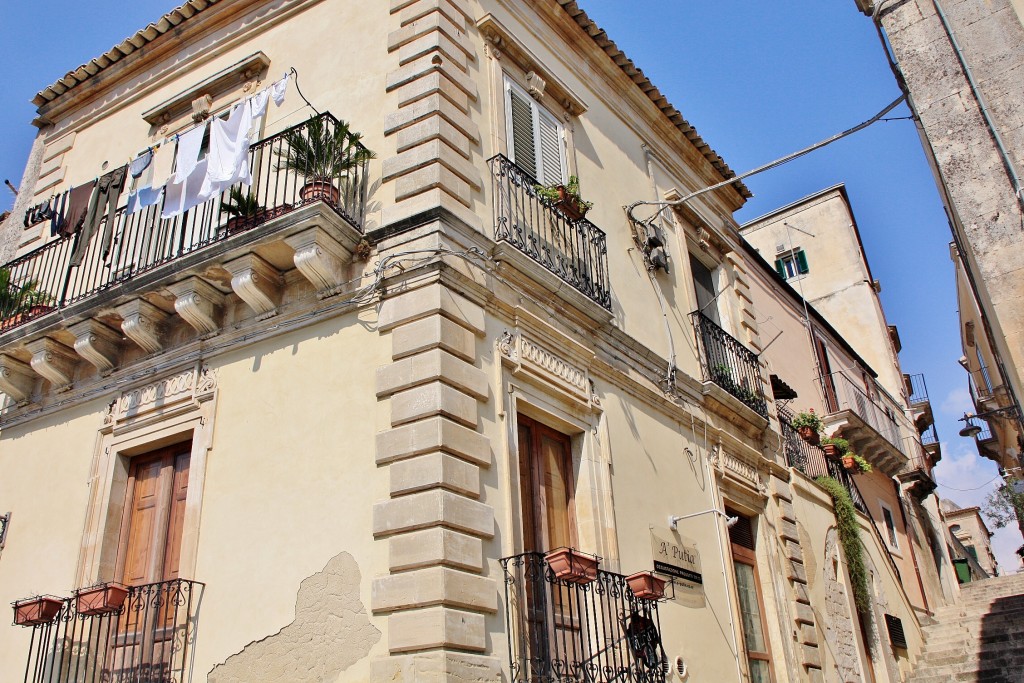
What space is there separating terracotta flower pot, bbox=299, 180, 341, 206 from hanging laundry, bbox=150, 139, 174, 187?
3323 mm

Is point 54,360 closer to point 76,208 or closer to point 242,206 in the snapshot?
point 76,208

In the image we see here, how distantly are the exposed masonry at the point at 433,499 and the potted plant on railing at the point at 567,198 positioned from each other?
2.32 m

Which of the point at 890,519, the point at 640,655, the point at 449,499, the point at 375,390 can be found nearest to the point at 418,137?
the point at 375,390

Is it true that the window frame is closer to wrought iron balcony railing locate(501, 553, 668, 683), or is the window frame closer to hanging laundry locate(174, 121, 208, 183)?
hanging laundry locate(174, 121, 208, 183)

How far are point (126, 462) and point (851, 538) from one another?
1202 centimetres

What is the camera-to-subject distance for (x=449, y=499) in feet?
21.7

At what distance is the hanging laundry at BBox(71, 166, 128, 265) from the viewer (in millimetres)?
10141

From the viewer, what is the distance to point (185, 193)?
9008mm

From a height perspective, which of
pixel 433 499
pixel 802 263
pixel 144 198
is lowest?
pixel 433 499

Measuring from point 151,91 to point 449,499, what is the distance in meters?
7.89

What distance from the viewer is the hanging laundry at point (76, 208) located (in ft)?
34.6

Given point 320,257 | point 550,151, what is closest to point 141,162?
point 320,257

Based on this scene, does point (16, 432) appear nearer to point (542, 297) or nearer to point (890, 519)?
point (542, 297)

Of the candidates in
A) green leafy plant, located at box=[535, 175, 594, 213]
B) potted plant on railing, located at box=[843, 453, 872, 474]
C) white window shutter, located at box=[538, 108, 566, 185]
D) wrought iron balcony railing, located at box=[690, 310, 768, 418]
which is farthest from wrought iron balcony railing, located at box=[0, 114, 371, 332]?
potted plant on railing, located at box=[843, 453, 872, 474]
